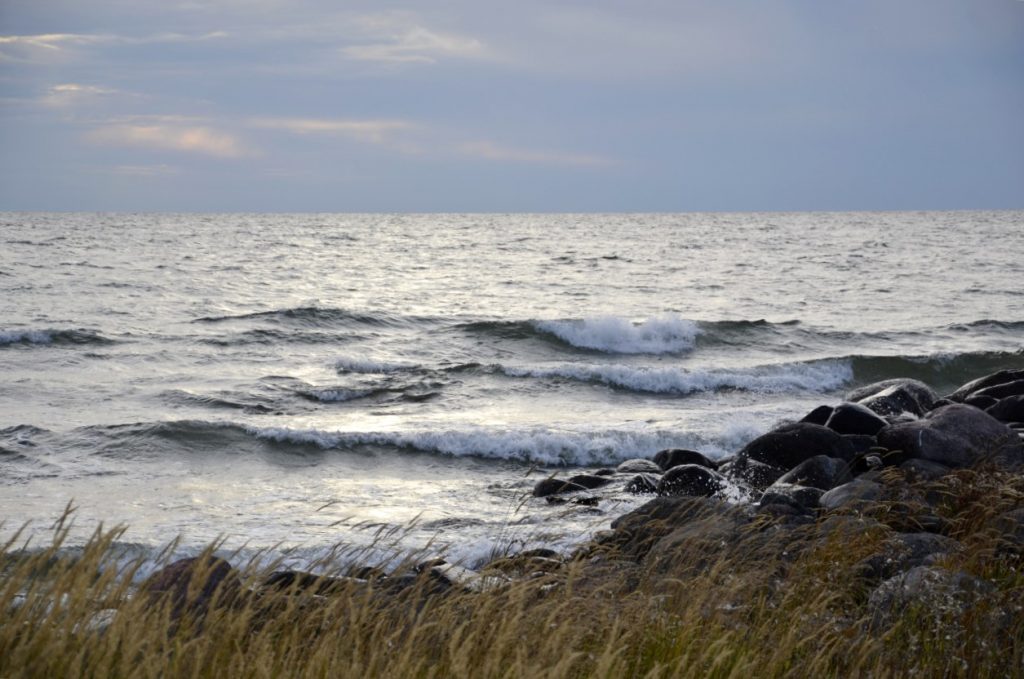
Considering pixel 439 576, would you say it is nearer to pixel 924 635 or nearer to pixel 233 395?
pixel 924 635

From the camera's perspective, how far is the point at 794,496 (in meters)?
9.96

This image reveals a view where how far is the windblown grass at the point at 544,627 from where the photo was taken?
323 cm

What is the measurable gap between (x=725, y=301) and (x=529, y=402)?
696 inches

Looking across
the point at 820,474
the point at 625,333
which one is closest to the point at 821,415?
the point at 820,474

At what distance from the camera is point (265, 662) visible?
3576 mm

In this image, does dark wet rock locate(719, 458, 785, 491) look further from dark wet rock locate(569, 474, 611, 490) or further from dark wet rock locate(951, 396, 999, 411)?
dark wet rock locate(951, 396, 999, 411)

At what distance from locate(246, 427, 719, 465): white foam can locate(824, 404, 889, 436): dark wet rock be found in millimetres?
2887

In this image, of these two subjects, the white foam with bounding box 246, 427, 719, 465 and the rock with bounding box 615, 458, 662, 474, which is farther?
the white foam with bounding box 246, 427, 719, 465

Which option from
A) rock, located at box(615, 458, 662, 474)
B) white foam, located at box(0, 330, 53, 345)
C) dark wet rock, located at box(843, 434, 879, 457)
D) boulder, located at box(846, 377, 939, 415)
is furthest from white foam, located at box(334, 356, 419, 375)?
dark wet rock, located at box(843, 434, 879, 457)

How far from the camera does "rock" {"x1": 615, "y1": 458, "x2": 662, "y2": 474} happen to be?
42.8 feet

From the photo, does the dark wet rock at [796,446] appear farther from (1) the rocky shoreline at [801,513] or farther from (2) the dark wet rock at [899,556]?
(2) the dark wet rock at [899,556]

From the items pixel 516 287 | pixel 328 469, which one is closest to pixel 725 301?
pixel 516 287

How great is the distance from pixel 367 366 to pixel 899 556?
675 inches

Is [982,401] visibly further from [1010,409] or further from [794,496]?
[794,496]
